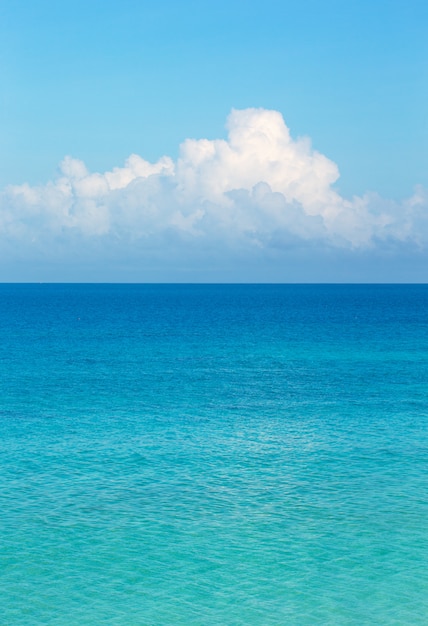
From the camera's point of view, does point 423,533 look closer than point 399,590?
No

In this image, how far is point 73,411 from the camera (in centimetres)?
5334

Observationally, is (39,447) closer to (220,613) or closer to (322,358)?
(220,613)

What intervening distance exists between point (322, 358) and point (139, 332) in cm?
4518

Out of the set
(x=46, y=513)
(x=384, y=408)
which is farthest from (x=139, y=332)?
(x=46, y=513)

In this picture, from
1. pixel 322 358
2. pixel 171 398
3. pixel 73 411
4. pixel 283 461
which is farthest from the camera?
pixel 322 358

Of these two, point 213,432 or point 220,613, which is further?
point 213,432

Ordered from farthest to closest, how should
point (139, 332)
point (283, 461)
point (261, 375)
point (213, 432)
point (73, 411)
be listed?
1. point (139, 332)
2. point (261, 375)
3. point (73, 411)
4. point (213, 432)
5. point (283, 461)

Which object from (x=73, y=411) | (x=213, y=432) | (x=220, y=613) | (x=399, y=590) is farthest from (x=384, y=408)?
(x=220, y=613)

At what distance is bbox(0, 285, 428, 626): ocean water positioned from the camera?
24734mm

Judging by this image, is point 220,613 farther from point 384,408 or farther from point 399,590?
point 384,408

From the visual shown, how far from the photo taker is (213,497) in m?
34.5

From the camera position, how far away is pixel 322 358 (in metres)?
86.6

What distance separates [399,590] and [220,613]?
6.84 meters

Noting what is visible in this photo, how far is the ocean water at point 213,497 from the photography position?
2473cm
